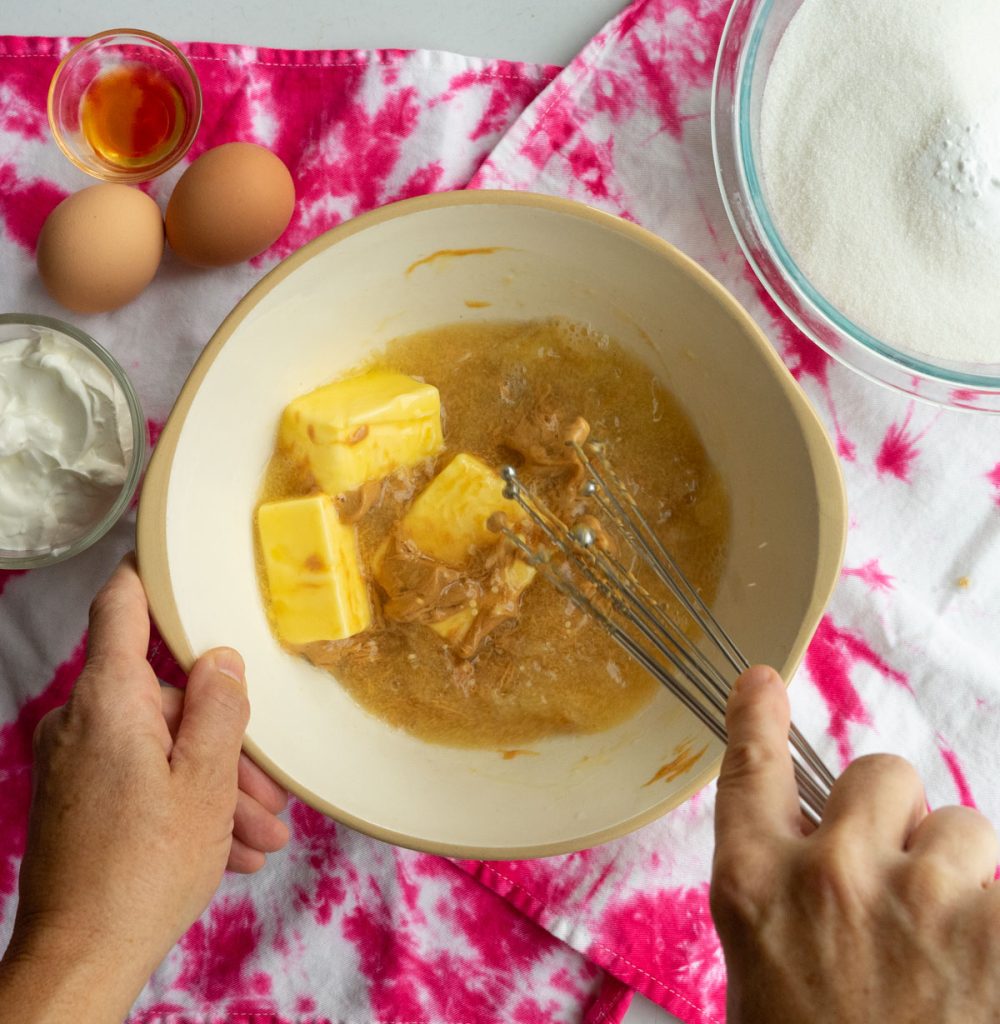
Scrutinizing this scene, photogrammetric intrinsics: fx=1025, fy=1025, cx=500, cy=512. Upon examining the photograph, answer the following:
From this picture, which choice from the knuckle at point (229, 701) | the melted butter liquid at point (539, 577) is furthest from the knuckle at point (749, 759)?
the knuckle at point (229, 701)

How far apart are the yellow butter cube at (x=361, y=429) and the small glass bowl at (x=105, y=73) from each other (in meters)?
0.31

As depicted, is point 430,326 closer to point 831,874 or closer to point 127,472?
point 127,472

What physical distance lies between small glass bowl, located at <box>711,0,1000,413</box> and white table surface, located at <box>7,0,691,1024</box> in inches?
6.0

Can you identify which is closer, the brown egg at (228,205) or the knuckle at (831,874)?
the knuckle at (831,874)

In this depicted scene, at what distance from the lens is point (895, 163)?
3.27ft

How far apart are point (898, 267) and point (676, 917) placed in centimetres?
69

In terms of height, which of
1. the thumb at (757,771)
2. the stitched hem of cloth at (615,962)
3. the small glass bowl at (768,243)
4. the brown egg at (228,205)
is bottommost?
the stitched hem of cloth at (615,962)

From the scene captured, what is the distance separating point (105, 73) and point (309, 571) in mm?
578

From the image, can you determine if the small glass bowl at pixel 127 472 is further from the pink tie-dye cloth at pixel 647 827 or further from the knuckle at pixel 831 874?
the knuckle at pixel 831 874

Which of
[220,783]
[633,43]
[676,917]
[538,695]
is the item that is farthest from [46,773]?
[633,43]

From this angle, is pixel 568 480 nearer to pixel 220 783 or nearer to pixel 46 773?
pixel 220 783

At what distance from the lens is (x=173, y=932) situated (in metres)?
0.87

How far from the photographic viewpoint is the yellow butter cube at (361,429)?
95cm

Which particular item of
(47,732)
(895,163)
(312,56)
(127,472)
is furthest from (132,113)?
(895,163)
